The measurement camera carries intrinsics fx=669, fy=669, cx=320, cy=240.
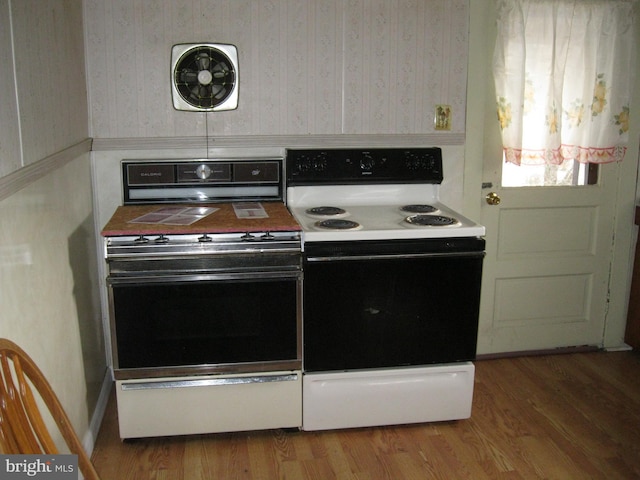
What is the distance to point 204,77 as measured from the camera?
294cm

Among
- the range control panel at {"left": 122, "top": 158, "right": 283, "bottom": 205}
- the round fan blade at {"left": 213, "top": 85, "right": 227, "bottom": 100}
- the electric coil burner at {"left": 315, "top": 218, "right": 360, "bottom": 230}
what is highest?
the round fan blade at {"left": 213, "top": 85, "right": 227, "bottom": 100}

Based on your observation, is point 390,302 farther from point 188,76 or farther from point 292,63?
point 188,76

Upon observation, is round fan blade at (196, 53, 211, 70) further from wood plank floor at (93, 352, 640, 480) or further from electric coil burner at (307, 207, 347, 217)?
wood plank floor at (93, 352, 640, 480)

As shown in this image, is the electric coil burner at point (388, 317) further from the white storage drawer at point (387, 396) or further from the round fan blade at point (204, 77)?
the round fan blade at point (204, 77)

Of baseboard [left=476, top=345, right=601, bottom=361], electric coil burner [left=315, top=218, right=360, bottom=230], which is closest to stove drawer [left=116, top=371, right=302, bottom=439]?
electric coil burner [left=315, top=218, right=360, bottom=230]

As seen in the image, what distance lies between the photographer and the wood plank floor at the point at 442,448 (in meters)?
2.47

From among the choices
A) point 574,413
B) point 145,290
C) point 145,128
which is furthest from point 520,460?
point 145,128

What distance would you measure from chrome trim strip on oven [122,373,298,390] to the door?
1281mm

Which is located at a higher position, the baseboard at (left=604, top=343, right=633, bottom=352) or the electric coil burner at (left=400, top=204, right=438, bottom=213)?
the electric coil burner at (left=400, top=204, right=438, bottom=213)

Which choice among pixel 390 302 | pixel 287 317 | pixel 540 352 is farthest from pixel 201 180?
pixel 540 352

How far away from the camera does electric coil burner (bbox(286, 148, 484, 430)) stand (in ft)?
8.53

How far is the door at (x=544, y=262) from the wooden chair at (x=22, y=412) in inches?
92.7

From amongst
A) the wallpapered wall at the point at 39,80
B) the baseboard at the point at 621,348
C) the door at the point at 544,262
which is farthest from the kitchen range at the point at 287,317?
the baseboard at the point at 621,348

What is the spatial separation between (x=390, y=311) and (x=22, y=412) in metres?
1.53
